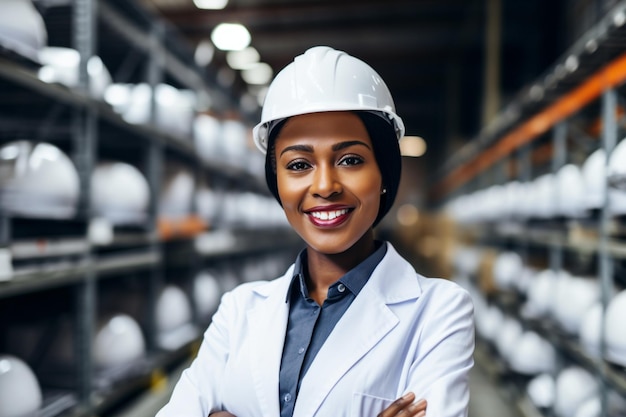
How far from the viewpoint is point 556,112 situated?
3881 mm

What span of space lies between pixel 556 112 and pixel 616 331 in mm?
1804

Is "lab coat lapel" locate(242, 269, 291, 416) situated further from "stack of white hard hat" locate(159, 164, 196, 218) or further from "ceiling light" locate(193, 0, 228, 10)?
"ceiling light" locate(193, 0, 228, 10)

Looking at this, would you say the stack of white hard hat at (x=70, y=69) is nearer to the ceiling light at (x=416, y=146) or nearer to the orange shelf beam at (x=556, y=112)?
the orange shelf beam at (x=556, y=112)

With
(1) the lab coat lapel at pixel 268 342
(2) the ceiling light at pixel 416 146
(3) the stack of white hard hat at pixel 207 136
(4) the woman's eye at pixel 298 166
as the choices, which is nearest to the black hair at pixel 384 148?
(4) the woman's eye at pixel 298 166

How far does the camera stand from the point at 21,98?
10.1 feet

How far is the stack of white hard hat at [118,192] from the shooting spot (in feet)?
10.8

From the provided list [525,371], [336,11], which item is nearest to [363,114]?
[525,371]

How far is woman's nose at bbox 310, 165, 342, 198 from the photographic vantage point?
1.34 m

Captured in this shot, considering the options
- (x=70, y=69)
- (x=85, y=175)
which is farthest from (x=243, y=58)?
(x=85, y=175)

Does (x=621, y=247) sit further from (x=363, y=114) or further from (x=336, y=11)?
(x=336, y=11)

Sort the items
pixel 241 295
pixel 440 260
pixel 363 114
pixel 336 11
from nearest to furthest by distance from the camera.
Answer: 1. pixel 363 114
2. pixel 241 295
3. pixel 336 11
4. pixel 440 260

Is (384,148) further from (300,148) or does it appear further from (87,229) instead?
(87,229)

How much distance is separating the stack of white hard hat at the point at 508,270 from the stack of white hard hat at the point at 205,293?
2.74 metres

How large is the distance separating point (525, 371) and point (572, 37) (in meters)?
5.11
